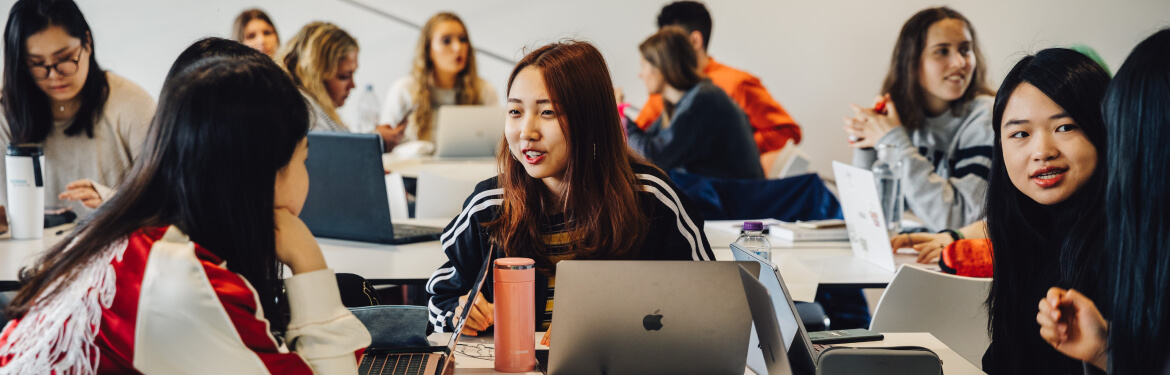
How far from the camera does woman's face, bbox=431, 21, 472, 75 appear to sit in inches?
189

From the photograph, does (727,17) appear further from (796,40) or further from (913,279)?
(913,279)

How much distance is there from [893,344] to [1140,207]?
57 centimetres

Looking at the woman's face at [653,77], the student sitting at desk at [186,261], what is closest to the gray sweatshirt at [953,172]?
the woman's face at [653,77]

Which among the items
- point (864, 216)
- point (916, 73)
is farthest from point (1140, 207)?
point (916, 73)

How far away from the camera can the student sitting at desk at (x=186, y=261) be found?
0.99 m

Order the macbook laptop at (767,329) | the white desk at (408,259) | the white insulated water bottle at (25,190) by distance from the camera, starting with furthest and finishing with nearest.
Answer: the white insulated water bottle at (25,190) → the white desk at (408,259) → the macbook laptop at (767,329)

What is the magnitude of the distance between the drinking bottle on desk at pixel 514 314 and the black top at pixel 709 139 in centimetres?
242

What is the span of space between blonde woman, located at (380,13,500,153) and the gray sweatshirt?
2.60 meters

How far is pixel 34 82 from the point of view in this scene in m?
2.43

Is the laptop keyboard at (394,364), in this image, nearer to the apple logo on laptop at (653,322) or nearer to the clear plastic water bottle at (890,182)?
the apple logo on laptop at (653,322)

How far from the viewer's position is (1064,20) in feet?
18.9

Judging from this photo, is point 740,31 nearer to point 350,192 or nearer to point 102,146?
point 350,192

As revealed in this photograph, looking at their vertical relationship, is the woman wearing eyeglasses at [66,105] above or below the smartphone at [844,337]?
above

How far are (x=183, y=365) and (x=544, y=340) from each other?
644mm
